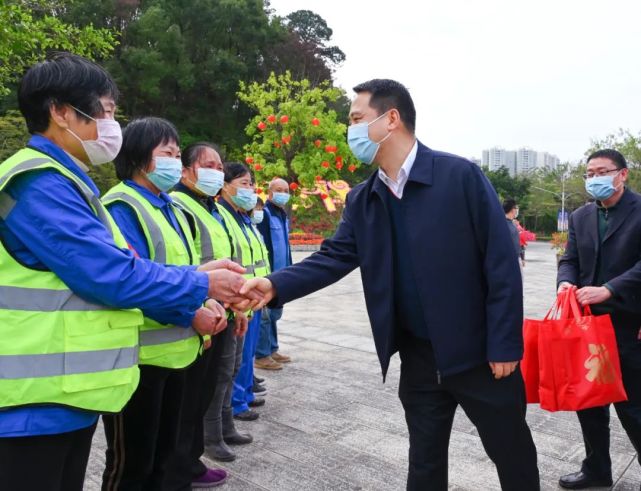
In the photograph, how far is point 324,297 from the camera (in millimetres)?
10773

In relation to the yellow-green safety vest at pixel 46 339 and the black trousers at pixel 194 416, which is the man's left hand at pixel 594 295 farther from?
the yellow-green safety vest at pixel 46 339

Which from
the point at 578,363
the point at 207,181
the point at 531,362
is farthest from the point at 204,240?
the point at 578,363

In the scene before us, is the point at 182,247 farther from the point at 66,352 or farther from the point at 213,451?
the point at 213,451

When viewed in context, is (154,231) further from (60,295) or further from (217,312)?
(60,295)

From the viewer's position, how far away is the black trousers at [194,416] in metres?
2.63

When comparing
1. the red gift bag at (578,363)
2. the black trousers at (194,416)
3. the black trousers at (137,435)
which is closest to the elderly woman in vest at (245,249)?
the black trousers at (194,416)

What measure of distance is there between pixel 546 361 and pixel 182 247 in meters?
1.88

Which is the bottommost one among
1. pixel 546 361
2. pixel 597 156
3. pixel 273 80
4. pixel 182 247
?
pixel 546 361

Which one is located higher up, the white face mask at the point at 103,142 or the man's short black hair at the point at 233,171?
the man's short black hair at the point at 233,171

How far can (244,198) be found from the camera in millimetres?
4191

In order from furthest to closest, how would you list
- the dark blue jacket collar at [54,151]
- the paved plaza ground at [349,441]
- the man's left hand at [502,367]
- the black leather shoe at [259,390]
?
1. the black leather shoe at [259,390]
2. the paved plaza ground at [349,441]
3. the man's left hand at [502,367]
4. the dark blue jacket collar at [54,151]

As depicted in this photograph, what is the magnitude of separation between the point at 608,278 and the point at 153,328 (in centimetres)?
240

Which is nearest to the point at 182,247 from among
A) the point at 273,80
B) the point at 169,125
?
the point at 169,125

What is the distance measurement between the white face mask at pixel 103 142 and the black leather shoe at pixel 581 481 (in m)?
2.81
